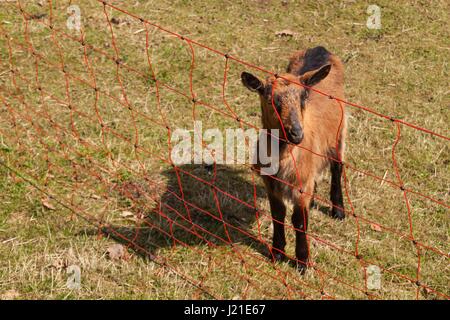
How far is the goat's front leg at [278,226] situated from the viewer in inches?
207

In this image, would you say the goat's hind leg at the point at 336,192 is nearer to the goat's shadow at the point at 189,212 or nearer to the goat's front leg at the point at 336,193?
the goat's front leg at the point at 336,193

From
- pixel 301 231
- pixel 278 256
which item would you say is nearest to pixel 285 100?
pixel 301 231

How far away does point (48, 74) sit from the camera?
7762 mm

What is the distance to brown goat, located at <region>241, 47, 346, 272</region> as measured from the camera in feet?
15.1

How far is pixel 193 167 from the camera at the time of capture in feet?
21.6

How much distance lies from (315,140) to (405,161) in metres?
1.98

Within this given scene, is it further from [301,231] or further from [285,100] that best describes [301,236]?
[285,100]

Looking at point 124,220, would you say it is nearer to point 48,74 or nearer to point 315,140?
point 315,140

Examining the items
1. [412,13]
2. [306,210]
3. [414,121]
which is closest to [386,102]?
[414,121]

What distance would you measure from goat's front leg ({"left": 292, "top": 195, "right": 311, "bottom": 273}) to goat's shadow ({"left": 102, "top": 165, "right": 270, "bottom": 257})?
35 centimetres

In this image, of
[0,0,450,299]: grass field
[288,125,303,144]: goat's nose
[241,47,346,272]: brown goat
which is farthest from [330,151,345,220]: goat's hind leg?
[288,125,303,144]: goat's nose

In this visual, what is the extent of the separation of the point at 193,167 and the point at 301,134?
229cm

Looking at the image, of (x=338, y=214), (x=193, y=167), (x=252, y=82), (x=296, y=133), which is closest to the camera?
(x=296, y=133)

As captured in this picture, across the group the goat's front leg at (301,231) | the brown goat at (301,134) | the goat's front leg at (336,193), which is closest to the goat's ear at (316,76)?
the brown goat at (301,134)
